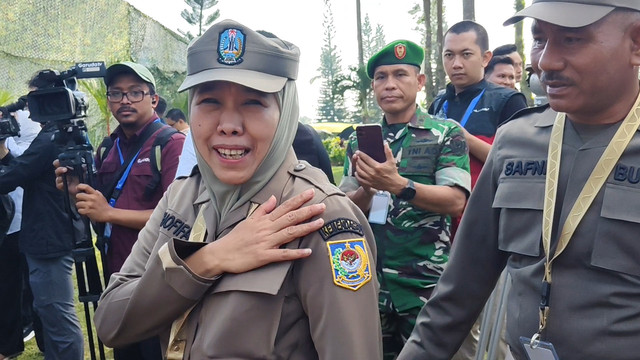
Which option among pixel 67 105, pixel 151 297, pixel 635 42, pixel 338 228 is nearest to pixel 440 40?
pixel 67 105

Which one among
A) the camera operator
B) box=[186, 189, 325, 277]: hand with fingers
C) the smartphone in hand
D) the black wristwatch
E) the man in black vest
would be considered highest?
the man in black vest

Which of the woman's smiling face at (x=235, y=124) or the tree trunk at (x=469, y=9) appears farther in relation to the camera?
the tree trunk at (x=469, y=9)

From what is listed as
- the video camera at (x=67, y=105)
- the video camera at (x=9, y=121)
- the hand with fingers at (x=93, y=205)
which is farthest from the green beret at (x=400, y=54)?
the video camera at (x=9, y=121)

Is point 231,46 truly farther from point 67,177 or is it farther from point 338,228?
point 67,177

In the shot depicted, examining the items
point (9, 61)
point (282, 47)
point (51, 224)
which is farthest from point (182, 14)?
point (282, 47)

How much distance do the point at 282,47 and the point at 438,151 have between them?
1.62m

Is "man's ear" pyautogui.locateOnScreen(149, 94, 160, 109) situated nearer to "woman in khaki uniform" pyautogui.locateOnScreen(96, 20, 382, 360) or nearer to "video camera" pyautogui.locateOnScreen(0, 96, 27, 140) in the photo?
"video camera" pyautogui.locateOnScreen(0, 96, 27, 140)

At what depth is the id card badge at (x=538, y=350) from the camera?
1.53 meters

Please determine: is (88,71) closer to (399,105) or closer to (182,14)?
(399,105)

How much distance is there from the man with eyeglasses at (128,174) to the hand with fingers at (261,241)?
1879 millimetres

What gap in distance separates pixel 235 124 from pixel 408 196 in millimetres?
1499

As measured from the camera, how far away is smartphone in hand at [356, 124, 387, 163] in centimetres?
298

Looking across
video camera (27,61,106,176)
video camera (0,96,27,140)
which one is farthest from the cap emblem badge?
video camera (0,96,27,140)

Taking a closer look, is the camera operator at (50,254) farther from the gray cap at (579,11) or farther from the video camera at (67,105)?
→ the gray cap at (579,11)
